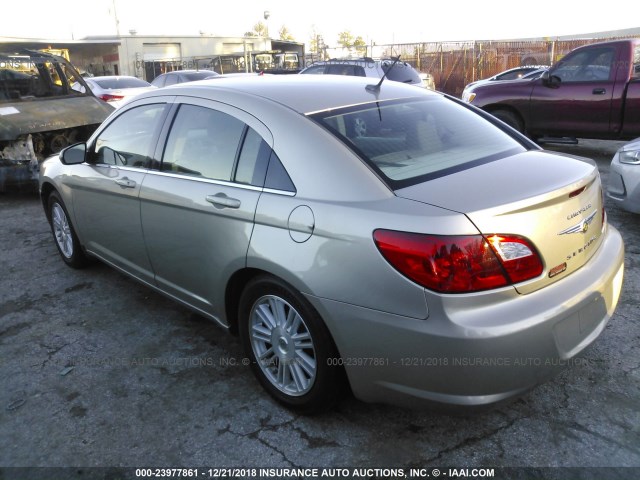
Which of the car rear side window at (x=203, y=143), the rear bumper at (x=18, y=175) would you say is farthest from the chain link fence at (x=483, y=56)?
the car rear side window at (x=203, y=143)

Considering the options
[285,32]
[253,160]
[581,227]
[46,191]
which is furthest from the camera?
[285,32]

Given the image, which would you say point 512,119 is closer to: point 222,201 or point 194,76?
point 222,201

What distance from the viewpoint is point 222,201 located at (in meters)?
2.79

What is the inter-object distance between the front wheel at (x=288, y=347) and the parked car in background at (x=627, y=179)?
12.4ft

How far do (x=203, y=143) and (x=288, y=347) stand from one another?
4.09 feet

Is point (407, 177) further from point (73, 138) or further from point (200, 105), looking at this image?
point (73, 138)

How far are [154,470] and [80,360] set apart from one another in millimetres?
1206

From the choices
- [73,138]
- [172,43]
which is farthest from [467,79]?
[172,43]

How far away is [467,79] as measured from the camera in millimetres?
24141

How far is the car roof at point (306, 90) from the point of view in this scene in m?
2.85

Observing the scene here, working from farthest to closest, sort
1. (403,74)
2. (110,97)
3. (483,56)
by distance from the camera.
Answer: (483,56) < (403,74) < (110,97)

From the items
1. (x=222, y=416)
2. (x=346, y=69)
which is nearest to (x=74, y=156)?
(x=222, y=416)

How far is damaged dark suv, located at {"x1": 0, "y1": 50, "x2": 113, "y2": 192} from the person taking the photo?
6.94 m

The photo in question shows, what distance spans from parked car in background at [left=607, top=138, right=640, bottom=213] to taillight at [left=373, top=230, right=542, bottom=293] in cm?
346
